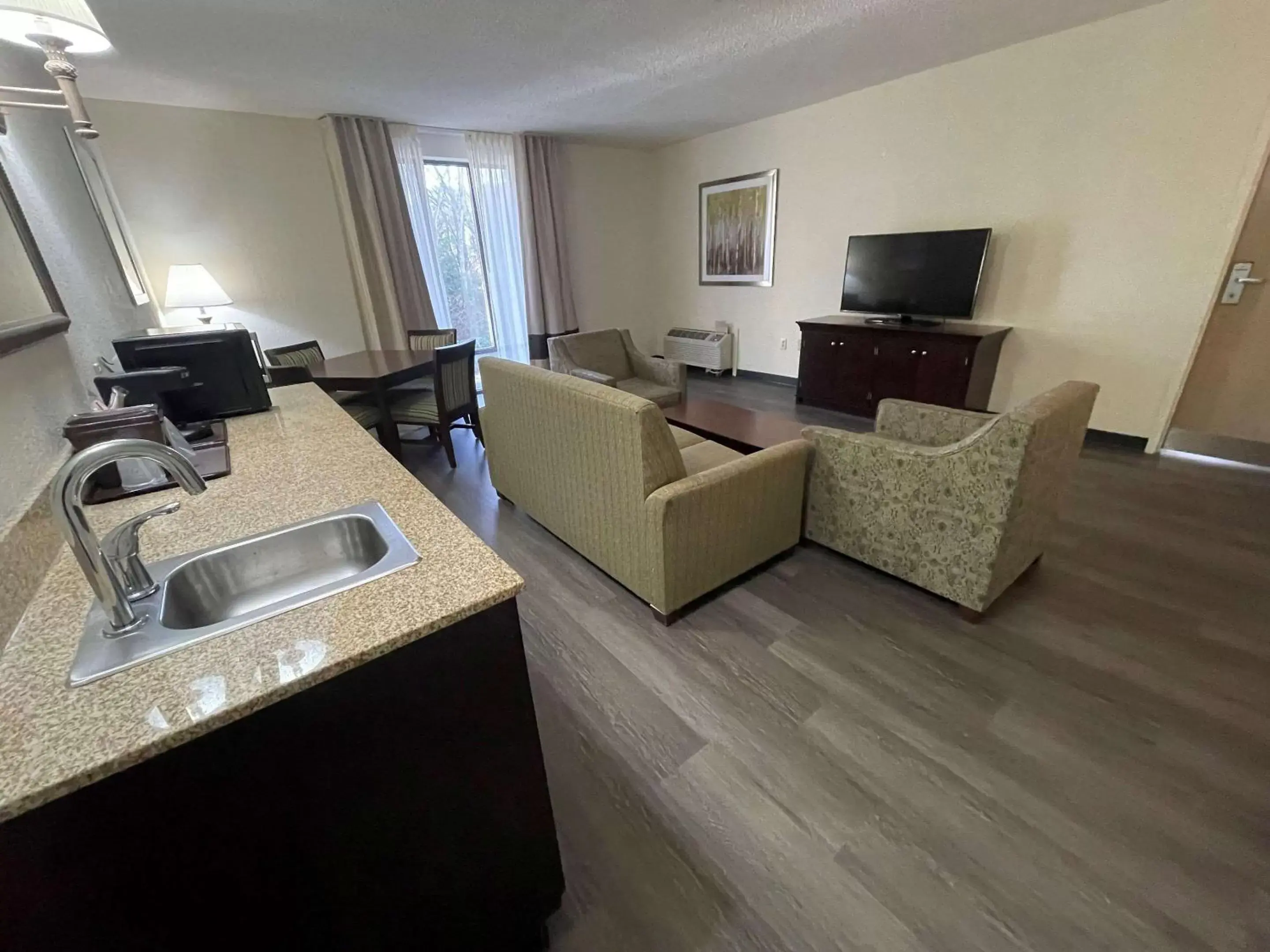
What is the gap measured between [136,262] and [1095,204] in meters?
5.86

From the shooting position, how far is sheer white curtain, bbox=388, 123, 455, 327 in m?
4.21

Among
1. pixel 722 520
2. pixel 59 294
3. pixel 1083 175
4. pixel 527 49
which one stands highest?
pixel 527 49

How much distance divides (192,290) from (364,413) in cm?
138

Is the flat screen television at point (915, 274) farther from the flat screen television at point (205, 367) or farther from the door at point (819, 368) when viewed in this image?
the flat screen television at point (205, 367)

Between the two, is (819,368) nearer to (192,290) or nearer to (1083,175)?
(1083,175)

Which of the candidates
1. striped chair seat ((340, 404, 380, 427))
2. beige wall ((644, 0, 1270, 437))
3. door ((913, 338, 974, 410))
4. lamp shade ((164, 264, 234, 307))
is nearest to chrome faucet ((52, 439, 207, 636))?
striped chair seat ((340, 404, 380, 427))

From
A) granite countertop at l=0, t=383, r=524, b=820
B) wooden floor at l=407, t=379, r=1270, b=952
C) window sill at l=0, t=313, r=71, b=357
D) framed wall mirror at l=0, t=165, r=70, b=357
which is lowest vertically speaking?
wooden floor at l=407, t=379, r=1270, b=952

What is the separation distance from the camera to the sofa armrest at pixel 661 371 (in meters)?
3.53

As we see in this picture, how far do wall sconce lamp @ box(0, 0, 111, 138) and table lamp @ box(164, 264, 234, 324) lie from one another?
2.63 meters

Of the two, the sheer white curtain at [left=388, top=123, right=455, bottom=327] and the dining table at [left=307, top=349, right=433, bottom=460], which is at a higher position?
the sheer white curtain at [left=388, top=123, right=455, bottom=327]

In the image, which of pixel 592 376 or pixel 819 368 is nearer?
pixel 592 376

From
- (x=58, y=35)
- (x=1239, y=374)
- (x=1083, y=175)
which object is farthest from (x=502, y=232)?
(x=1239, y=374)

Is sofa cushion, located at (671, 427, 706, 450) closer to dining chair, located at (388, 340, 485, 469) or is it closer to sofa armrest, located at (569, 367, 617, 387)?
sofa armrest, located at (569, 367, 617, 387)

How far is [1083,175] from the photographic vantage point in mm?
3029
